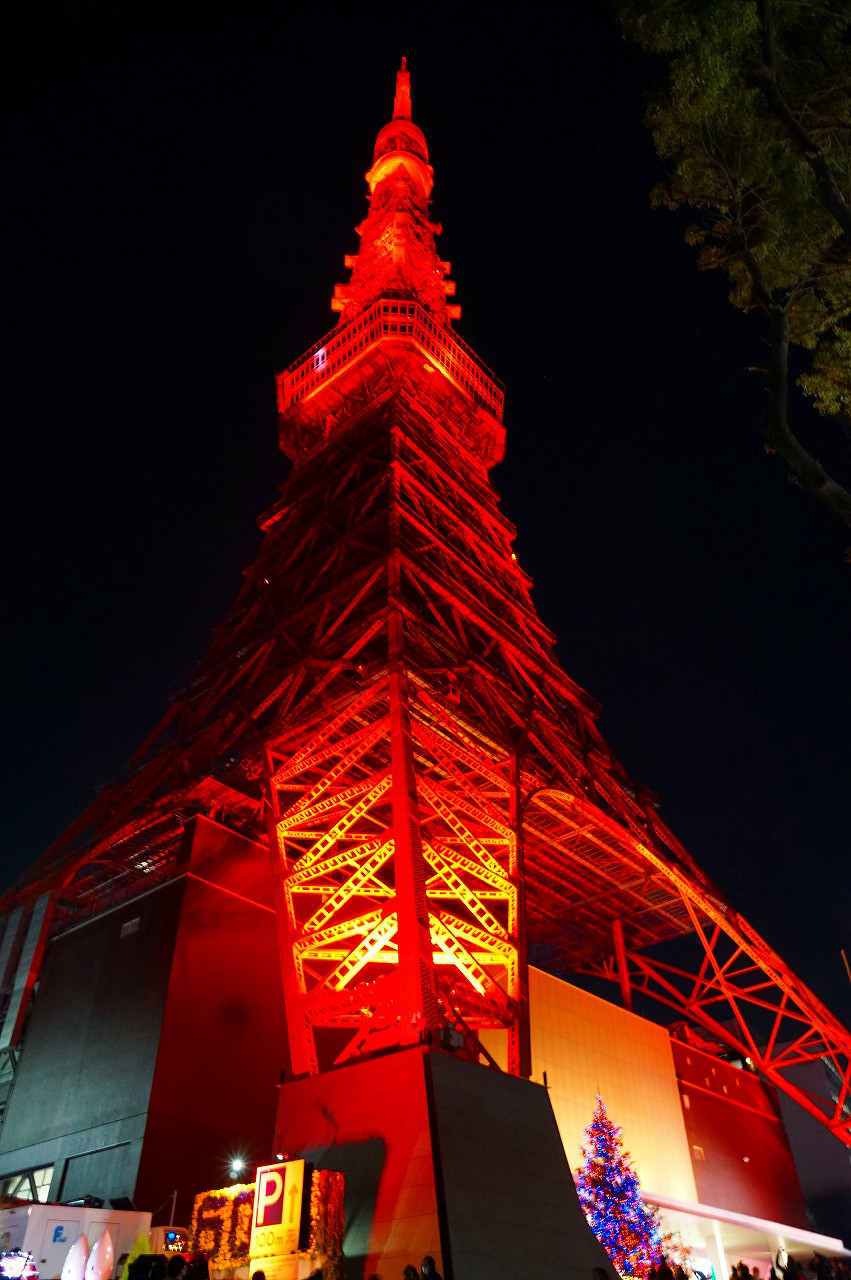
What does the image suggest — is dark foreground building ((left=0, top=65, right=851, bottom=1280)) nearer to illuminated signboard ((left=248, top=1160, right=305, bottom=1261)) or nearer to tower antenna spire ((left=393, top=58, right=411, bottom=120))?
illuminated signboard ((left=248, top=1160, right=305, bottom=1261))

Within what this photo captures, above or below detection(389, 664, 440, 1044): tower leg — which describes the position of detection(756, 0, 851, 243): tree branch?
above

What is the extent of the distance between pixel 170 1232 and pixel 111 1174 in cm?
302

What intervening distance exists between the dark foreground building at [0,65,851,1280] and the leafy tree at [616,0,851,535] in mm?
10319

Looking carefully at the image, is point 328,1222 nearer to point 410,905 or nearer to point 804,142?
point 410,905

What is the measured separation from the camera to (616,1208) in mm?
20328

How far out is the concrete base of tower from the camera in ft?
39.5

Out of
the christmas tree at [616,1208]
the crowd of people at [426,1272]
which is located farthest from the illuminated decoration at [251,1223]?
the christmas tree at [616,1208]

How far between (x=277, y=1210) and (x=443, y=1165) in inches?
91.4

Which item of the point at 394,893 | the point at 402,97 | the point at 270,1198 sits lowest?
the point at 270,1198

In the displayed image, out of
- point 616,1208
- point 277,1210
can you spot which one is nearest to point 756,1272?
point 616,1208

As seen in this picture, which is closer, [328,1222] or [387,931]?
[328,1222]

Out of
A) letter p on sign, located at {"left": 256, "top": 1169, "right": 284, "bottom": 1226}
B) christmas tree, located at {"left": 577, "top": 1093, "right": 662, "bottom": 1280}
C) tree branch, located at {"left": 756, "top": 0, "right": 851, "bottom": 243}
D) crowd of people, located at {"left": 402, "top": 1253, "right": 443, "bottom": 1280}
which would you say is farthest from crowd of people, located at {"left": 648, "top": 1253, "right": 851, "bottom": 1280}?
tree branch, located at {"left": 756, "top": 0, "right": 851, "bottom": 243}

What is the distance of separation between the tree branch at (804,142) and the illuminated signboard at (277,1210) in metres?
13.5

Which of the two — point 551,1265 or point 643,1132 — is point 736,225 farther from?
point 643,1132
